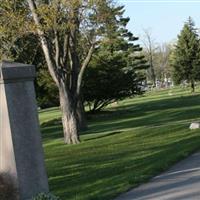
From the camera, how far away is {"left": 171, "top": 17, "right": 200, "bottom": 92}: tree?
7256 centimetres

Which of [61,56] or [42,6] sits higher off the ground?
[42,6]

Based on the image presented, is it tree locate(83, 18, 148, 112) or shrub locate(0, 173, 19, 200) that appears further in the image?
tree locate(83, 18, 148, 112)

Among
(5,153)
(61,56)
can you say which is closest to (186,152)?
(5,153)

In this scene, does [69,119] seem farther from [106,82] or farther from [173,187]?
[106,82]

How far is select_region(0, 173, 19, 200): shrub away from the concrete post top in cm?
Result: 111

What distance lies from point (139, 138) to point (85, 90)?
933 inches

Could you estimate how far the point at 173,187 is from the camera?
31.0ft

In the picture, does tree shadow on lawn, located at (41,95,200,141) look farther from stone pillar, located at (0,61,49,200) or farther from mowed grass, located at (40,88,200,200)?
stone pillar, located at (0,61,49,200)

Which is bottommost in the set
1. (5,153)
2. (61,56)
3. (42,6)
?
(5,153)

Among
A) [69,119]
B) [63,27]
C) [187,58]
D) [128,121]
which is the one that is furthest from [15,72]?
[187,58]

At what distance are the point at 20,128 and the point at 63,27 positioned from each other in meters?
14.7

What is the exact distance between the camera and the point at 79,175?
12344 mm

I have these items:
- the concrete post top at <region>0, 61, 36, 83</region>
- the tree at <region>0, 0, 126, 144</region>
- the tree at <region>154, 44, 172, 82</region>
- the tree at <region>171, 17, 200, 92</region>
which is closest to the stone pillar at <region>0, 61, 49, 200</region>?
the concrete post top at <region>0, 61, 36, 83</region>

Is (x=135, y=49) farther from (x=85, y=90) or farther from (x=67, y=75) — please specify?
(x=67, y=75)
